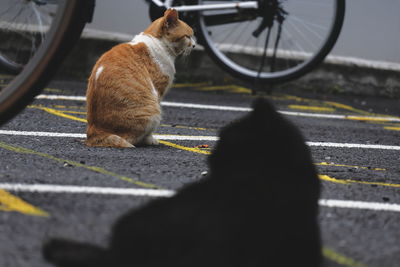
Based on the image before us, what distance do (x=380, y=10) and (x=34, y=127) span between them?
456 cm

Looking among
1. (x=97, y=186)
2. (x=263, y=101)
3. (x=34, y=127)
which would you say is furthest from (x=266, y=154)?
(x=34, y=127)

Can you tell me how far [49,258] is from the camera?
1757mm

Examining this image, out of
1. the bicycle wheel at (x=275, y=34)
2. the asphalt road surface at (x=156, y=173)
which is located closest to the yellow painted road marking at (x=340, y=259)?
the asphalt road surface at (x=156, y=173)

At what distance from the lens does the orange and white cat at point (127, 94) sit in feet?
12.7

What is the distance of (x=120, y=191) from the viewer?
8.84 feet

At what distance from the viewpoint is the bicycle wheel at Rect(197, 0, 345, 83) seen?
18.1 ft

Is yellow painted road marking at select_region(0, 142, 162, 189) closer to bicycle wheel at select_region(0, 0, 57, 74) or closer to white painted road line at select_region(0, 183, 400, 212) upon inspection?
white painted road line at select_region(0, 183, 400, 212)

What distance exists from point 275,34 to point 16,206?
438 cm

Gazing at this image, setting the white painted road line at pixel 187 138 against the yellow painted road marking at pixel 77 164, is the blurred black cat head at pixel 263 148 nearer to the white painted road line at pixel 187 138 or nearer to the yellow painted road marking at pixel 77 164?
the yellow painted road marking at pixel 77 164

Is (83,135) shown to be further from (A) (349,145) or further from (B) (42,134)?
(A) (349,145)

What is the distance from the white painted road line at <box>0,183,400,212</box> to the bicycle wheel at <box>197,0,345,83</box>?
282cm

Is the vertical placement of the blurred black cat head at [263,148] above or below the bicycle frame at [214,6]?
below

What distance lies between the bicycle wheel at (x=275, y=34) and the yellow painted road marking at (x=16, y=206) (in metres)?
3.37

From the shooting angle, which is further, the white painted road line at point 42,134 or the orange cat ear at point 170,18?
the orange cat ear at point 170,18
